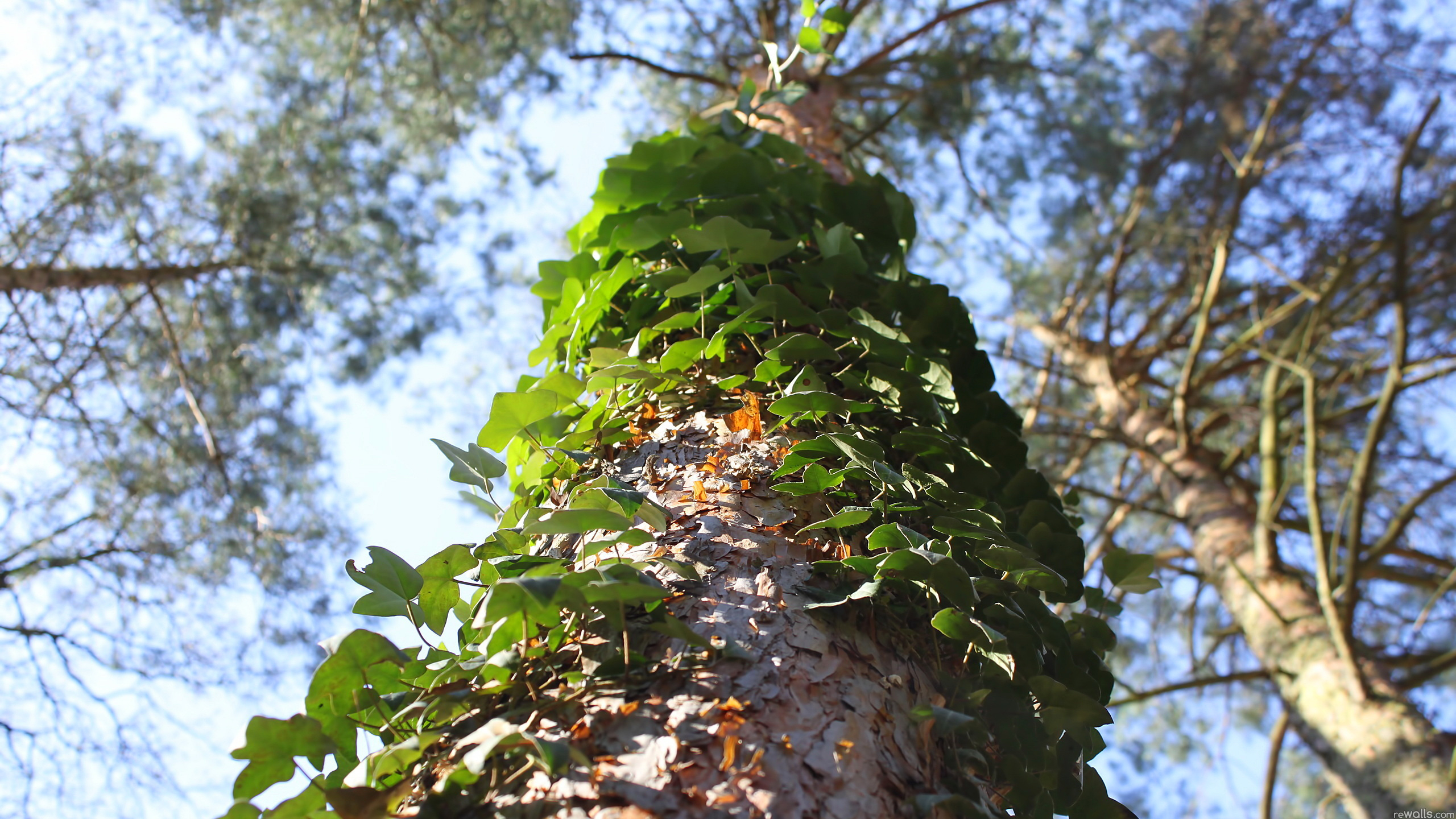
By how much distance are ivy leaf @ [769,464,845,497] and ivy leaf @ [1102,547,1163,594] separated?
0.72 m

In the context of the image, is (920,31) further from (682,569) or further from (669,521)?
(682,569)

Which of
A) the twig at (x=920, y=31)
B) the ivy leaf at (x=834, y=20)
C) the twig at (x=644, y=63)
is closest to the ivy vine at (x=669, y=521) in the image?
the ivy leaf at (x=834, y=20)

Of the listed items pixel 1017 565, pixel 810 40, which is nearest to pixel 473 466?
pixel 1017 565

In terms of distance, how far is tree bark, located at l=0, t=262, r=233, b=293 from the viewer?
3.84 metres

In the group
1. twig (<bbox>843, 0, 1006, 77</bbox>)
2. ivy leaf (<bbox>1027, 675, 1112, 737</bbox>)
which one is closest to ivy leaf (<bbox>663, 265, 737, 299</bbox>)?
ivy leaf (<bbox>1027, 675, 1112, 737</bbox>)

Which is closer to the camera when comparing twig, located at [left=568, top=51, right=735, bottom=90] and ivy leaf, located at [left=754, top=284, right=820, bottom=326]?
ivy leaf, located at [left=754, top=284, right=820, bottom=326]

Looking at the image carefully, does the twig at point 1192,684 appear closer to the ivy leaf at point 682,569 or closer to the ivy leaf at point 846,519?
the ivy leaf at point 846,519

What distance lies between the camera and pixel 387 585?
3.12 ft

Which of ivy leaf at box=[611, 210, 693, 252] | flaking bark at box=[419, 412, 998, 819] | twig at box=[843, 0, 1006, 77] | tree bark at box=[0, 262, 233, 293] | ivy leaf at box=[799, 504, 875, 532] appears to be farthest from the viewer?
tree bark at box=[0, 262, 233, 293]

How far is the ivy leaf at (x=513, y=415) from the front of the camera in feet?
3.67

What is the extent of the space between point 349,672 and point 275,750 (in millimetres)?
92

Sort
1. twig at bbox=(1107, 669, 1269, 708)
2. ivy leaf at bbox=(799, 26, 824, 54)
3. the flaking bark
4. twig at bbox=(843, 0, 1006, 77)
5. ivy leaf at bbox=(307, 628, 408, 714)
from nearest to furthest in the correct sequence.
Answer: the flaking bark → ivy leaf at bbox=(307, 628, 408, 714) → ivy leaf at bbox=(799, 26, 824, 54) → twig at bbox=(1107, 669, 1269, 708) → twig at bbox=(843, 0, 1006, 77)

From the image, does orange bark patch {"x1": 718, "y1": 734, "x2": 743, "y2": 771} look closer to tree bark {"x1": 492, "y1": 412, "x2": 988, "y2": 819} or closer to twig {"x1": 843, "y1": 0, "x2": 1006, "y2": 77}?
tree bark {"x1": 492, "y1": 412, "x2": 988, "y2": 819}

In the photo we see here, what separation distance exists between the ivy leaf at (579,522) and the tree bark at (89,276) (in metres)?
4.16
